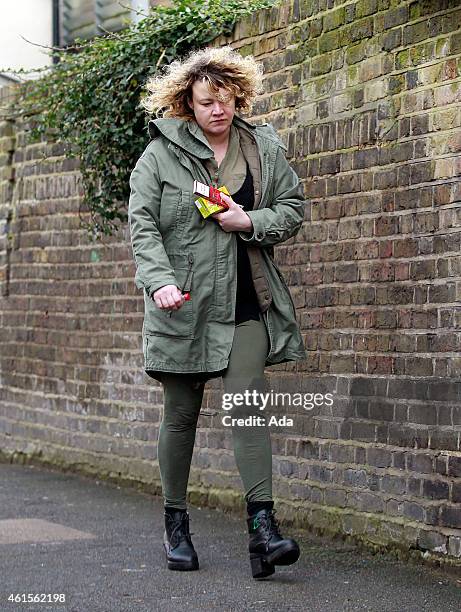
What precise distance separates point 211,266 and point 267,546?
1.12m

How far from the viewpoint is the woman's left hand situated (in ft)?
17.5

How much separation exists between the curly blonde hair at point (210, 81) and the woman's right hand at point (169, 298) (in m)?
0.85

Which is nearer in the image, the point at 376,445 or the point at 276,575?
the point at 276,575

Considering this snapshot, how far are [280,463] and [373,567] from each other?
1.33 meters

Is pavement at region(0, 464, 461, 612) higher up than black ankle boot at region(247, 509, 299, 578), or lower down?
lower down

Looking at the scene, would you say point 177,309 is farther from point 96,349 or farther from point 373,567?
point 96,349

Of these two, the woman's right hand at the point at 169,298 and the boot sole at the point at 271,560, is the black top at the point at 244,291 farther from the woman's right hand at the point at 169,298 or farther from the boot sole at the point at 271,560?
the boot sole at the point at 271,560

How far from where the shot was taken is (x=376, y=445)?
622 centimetres

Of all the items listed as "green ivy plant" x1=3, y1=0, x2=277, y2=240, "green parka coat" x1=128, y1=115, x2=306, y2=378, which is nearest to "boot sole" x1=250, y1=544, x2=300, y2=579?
"green parka coat" x1=128, y1=115, x2=306, y2=378

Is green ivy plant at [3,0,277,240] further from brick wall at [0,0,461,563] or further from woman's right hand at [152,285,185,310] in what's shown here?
woman's right hand at [152,285,185,310]

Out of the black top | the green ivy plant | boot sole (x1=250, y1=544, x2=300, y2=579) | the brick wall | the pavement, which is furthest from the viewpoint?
the green ivy plant

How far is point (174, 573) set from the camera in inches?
218

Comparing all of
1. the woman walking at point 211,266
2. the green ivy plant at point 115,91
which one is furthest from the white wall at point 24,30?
the woman walking at point 211,266

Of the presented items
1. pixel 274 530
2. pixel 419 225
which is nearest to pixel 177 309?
pixel 274 530
